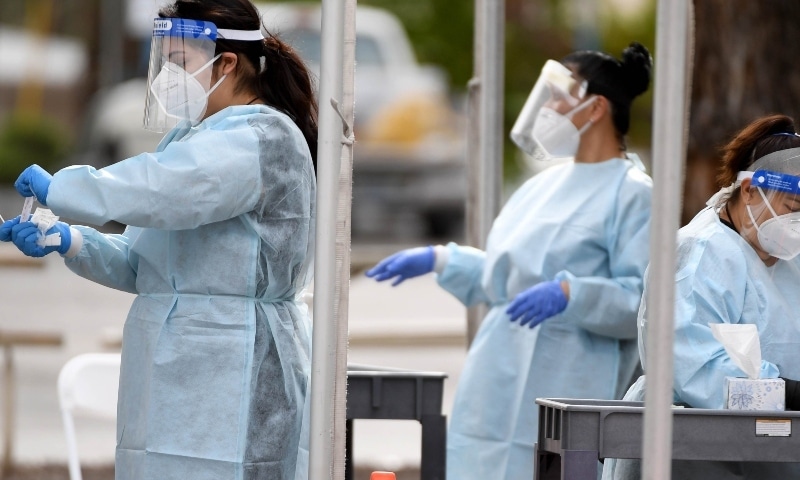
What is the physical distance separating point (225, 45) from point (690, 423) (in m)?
1.35

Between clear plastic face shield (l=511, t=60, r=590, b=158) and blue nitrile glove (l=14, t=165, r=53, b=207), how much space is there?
165 cm

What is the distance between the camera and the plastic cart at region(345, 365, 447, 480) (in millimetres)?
3689

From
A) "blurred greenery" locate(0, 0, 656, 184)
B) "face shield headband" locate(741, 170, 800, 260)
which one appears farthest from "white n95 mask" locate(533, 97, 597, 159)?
"blurred greenery" locate(0, 0, 656, 184)

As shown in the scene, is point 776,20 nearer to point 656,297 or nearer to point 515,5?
point 656,297

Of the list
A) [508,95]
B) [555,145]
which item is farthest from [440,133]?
[555,145]

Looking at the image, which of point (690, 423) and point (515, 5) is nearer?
point (690, 423)

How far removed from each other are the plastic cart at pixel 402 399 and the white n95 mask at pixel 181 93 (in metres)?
0.93

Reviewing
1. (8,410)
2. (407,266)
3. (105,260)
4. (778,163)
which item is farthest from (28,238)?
(8,410)

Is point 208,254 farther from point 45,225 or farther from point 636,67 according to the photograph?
point 636,67

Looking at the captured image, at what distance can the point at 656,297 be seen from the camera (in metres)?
2.44

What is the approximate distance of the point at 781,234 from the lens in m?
3.14

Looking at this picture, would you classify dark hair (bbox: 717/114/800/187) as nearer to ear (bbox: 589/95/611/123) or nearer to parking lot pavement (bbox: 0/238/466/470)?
ear (bbox: 589/95/611/123)

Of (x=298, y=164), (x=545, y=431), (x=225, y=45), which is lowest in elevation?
(x=545, y=431)

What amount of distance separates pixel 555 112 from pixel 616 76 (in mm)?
218
